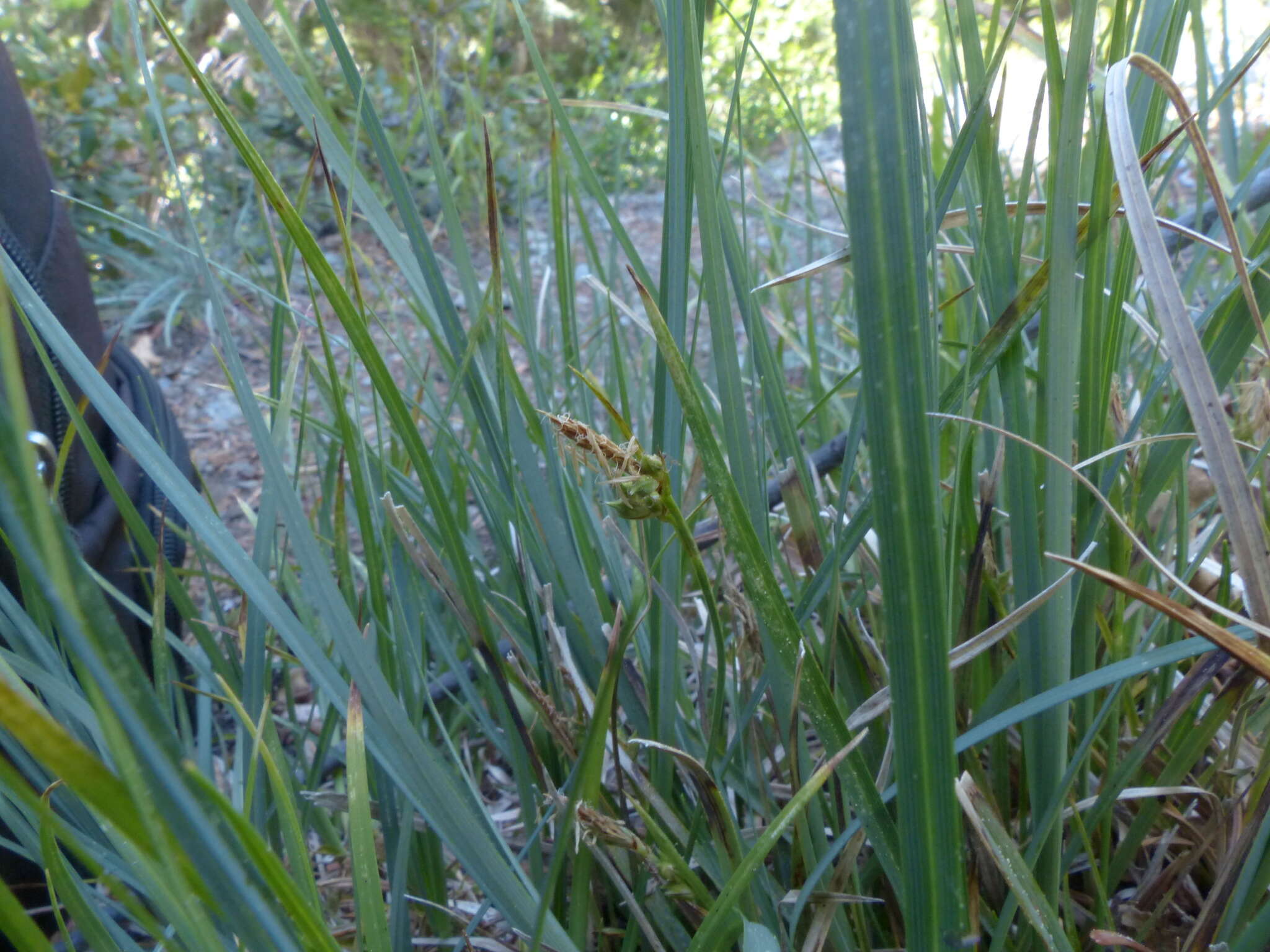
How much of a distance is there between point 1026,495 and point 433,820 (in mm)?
264

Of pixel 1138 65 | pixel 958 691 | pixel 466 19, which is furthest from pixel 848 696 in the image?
pixel 466 19

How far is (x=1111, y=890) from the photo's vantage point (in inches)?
16.9

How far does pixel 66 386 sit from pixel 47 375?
0.09 m

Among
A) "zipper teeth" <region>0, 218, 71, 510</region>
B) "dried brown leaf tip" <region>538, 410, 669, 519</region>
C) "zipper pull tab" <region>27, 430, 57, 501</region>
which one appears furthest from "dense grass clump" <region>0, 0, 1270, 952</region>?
"zipper teeth" <region>0, 218, 71, 510</region>

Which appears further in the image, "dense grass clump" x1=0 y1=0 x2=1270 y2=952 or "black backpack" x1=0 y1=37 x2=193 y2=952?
"black backpack" x1=0 y1=37 x2=193 y2=952

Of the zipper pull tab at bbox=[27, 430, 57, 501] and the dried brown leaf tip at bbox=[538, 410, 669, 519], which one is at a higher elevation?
the dried brown leaf tip at bbox=[538, 410, 669, 519]

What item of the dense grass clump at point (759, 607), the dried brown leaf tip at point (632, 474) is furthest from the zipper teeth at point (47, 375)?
the dried brown leaf tip at point (632, 474)

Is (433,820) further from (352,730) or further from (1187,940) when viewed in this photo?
(1187,940)

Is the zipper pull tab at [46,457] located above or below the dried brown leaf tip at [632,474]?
below

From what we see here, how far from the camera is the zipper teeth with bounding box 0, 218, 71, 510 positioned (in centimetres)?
70

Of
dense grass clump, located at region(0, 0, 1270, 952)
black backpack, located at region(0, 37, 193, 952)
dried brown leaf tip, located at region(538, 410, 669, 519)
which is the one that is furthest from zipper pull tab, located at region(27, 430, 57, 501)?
dried brown leaf tip, located at region(538, 410, 669, 519)

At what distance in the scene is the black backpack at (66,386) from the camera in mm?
699

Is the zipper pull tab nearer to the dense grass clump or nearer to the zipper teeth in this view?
the zipper teeth

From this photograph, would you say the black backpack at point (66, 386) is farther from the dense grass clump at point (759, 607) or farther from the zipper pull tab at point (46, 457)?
the dense grass clump at point (759, 607)
